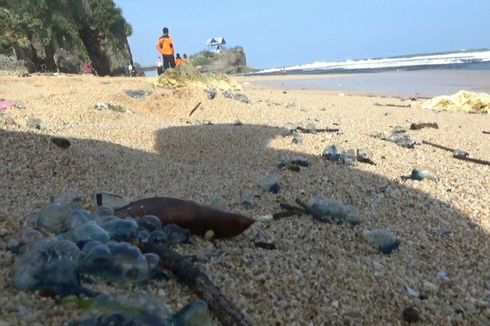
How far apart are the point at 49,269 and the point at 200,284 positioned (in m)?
0.37

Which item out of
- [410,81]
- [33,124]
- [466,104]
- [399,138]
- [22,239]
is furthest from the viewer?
[410,81]

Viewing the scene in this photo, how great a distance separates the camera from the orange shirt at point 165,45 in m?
14.4

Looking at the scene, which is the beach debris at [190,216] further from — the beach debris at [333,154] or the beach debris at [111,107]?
the beach debris at [111,107]

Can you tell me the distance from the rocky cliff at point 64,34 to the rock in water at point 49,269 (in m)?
16.1

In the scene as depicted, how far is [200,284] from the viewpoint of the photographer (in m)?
1.30

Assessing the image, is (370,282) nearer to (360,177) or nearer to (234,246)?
(234,246)

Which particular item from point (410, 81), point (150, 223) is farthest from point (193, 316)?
point (410, 81)

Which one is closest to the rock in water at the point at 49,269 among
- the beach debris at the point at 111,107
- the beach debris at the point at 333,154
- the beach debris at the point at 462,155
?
the beach debris at the point at 333,154

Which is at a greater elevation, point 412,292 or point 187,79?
point 187,79

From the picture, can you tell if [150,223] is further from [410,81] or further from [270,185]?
[410,81]

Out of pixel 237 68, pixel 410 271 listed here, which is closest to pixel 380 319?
pixel 410 271

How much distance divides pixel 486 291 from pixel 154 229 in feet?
3.76

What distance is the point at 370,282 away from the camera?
1644mm

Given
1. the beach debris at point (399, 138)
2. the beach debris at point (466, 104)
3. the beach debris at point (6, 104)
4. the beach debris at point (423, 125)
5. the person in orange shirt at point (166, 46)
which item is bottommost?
the beach debris at point (466, 104)
